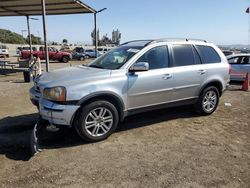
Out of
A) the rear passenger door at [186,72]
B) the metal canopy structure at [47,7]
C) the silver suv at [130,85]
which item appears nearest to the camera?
the silver suv at [130,85]

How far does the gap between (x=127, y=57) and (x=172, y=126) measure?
179 cm

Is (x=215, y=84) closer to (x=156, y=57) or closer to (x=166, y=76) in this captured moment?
(x=166, y=76)

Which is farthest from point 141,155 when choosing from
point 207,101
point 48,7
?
point 48,7

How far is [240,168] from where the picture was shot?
419 cm

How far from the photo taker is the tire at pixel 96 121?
491cm

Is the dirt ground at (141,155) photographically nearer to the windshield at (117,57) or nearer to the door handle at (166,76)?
the door handle at (166,76)

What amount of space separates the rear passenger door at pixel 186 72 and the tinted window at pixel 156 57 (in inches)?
9.3

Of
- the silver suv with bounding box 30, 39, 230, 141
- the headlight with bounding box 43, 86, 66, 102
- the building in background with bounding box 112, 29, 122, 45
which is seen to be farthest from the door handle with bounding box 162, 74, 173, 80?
the building in background with bounding box 112, 29, 122, 45

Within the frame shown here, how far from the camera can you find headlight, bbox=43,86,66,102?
4730 millimetres

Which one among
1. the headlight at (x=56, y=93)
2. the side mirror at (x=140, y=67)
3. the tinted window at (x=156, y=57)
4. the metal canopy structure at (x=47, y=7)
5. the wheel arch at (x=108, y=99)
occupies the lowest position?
the wheel arch at (x=108, y=99)

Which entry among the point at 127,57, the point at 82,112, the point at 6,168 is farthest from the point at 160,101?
the point at 6,168

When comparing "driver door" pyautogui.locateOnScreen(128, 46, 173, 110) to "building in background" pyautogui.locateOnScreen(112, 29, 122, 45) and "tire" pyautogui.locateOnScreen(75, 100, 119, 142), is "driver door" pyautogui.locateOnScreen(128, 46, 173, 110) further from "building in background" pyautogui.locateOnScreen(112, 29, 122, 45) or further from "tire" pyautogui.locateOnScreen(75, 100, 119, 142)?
"building in background" pyautogui.locateOnScreen(112, 29, 122, 45)

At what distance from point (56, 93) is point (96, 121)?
87cm

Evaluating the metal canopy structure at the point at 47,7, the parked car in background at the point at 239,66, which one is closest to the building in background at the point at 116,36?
the metal canopy structure at the point at 47,7
